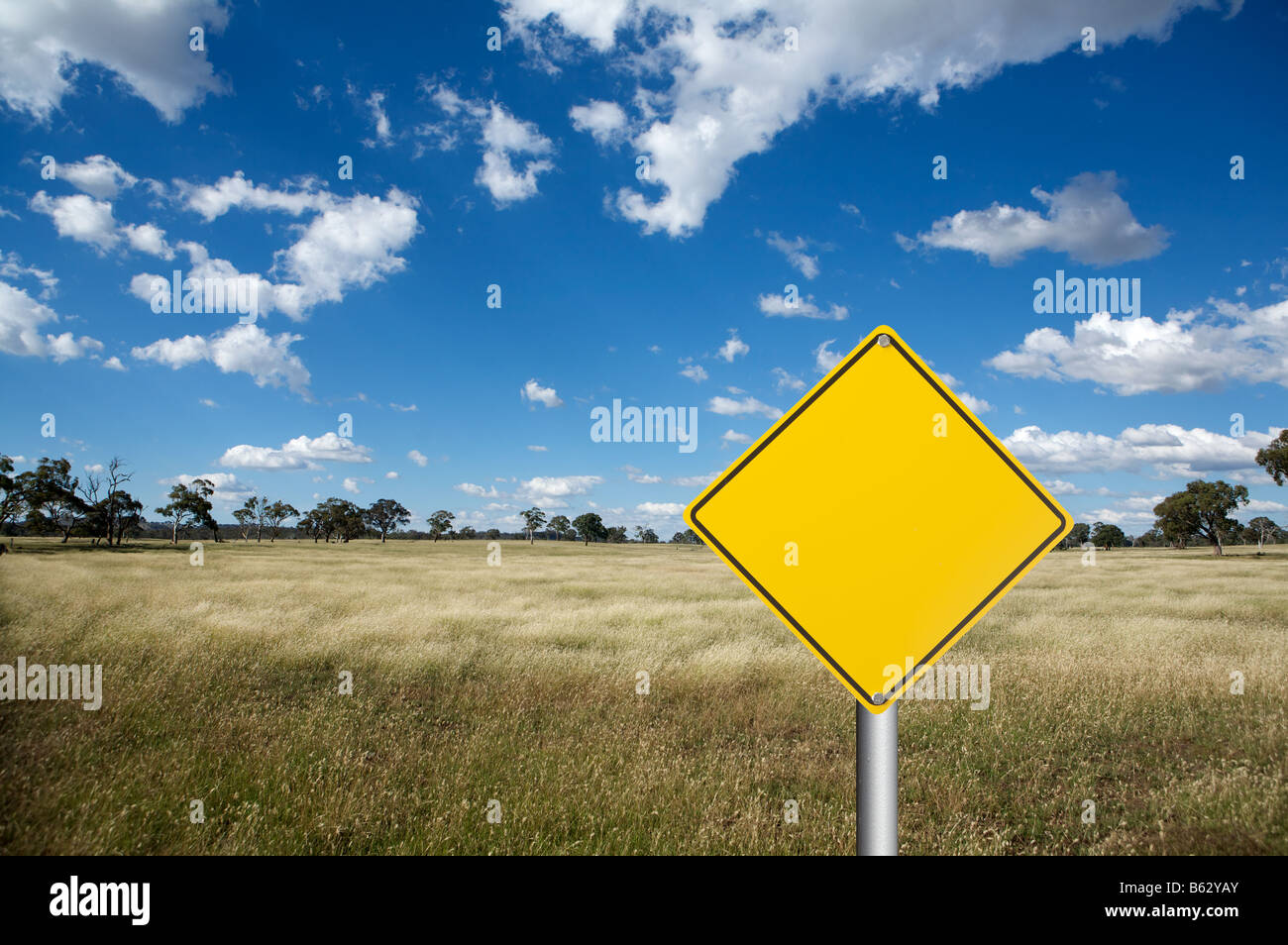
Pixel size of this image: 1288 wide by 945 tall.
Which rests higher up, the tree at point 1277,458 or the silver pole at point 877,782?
the tree at point 1277,458

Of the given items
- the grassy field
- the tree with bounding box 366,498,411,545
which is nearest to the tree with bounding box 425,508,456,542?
the tree with bounding box 366,498,411,545

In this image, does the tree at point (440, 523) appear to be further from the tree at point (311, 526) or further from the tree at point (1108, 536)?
the tree at point (1108, 536)

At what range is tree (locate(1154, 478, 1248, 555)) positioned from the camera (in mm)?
57781

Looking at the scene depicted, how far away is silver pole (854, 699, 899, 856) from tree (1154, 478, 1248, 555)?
3050 inches

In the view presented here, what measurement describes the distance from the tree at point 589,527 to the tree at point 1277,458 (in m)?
98.0

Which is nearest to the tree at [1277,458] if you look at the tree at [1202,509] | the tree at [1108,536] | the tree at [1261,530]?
the tree at [1202,509]

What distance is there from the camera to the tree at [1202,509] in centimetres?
5778

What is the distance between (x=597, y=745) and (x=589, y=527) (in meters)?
114

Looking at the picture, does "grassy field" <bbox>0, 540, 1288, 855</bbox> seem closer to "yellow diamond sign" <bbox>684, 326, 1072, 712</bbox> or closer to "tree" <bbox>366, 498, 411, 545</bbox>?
"yellow diamond sign" <bbox>684, 326, 1072, 712</bbox>

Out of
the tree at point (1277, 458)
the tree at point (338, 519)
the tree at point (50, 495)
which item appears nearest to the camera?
the tree at point (1277, 458)

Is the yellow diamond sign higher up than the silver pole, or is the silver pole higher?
the yellow diamond sign

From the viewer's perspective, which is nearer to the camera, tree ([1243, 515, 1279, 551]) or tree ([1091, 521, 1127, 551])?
tree ([1243, 515, 1279, 551])

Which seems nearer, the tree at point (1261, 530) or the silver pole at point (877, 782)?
the silver pole at point (877, 782)

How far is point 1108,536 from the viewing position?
106m
